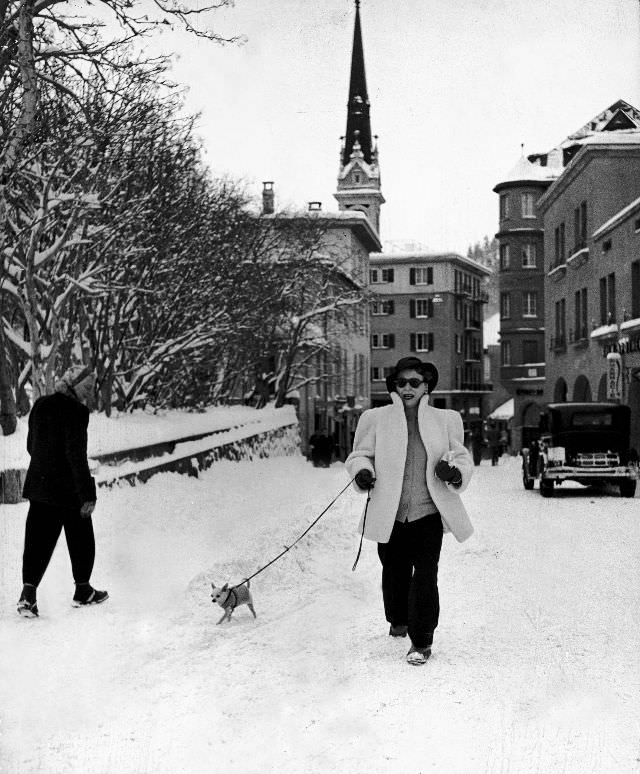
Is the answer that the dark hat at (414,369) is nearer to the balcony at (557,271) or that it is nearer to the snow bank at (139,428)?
the snow bank at (139,428)

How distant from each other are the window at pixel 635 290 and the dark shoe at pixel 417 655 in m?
29.9

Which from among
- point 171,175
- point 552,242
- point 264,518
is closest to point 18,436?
point 264,518

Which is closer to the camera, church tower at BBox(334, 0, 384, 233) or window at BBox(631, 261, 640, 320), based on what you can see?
window at BBox(631, 261, 640, 320)

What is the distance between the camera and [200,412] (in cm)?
2736

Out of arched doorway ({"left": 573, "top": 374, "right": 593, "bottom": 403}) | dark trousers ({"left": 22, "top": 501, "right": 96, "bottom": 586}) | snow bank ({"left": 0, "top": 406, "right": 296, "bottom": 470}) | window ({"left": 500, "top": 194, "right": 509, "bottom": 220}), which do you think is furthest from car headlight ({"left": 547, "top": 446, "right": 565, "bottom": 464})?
window ({"left": 500, "top": 194, "right": 509, "bottom": 220})

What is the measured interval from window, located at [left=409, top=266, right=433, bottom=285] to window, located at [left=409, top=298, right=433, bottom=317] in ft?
4.80

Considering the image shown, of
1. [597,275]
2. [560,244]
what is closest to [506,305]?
[560,244]

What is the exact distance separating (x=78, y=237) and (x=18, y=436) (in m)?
4.30

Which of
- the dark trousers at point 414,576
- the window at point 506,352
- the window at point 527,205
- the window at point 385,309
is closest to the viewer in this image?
the dark trousers at point 414,576

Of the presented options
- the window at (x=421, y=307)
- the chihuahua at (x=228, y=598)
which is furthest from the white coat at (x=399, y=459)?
the window at (x=421, y=307)

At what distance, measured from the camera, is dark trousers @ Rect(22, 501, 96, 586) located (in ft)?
25.6

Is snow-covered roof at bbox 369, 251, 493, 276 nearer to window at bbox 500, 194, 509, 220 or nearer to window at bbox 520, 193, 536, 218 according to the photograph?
window at bbox 500, 194, 509, 220

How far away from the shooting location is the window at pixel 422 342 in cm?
9394

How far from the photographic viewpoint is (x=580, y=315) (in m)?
43.8
